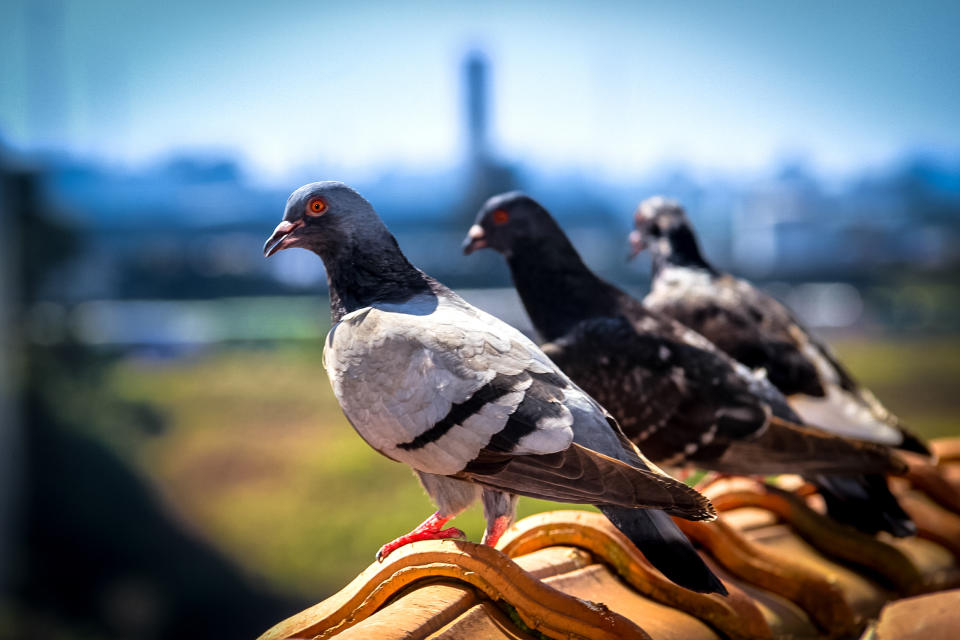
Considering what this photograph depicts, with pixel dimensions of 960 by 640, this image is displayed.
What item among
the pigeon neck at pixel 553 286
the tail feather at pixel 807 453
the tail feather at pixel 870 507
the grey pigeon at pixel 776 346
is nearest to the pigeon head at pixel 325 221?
the pigeon neck at pixel 553 286

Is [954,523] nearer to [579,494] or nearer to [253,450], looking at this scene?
[579,494]

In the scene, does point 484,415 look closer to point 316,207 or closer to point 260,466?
point 316,207

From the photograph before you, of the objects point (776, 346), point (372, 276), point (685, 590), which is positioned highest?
point (372, 276)

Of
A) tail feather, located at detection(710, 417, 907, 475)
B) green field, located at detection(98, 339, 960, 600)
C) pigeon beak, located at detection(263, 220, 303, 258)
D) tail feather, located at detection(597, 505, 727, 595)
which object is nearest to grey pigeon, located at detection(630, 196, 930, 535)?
tail feather, located at detection(710, 417, 907, 475)

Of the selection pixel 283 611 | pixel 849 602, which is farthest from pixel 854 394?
pixel 283 611

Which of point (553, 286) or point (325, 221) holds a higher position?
point (325, 221)

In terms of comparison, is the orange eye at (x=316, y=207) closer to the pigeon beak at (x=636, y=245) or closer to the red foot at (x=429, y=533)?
the red foot at (x=429, y=533)

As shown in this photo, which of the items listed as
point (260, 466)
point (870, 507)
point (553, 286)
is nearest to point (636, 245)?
point (553, 286)
